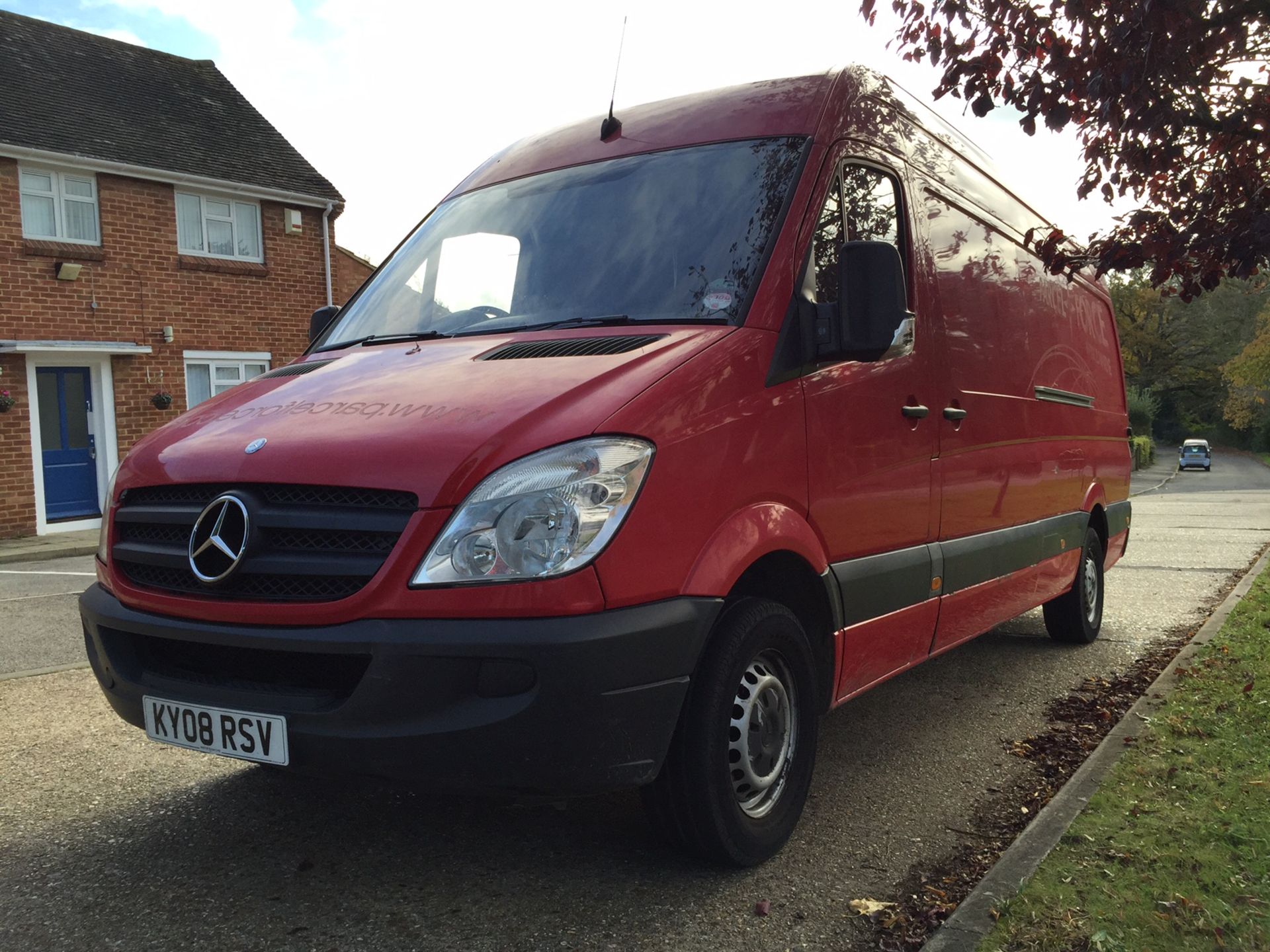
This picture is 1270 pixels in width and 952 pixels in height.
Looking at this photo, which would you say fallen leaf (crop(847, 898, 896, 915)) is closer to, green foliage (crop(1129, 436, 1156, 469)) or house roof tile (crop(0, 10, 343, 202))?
house roof tile (crop(0, 10, 343, 202))

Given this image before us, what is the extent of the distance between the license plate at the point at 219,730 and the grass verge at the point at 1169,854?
185 cm

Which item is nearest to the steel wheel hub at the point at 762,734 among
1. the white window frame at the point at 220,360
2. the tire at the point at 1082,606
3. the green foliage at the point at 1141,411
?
the tire at the point at 1082,606

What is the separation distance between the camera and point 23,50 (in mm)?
18594

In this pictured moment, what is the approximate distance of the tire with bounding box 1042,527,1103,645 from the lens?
22.2 feet

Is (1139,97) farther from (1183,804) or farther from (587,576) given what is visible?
(587,576)

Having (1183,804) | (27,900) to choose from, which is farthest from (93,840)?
(1183,804)

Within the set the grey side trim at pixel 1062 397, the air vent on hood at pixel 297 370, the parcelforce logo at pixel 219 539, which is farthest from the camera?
the grey side trim at pixel 1062 397

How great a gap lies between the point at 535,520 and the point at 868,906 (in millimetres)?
1465

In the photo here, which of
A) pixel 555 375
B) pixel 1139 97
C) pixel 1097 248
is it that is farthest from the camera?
pixel 1097 248

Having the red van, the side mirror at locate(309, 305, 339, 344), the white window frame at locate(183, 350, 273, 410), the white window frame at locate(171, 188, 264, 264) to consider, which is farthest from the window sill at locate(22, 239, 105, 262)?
the red van

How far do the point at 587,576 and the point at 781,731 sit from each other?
1.06 meters

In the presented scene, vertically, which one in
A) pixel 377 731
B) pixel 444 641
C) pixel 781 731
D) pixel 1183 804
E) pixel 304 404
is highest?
pixel 304 404

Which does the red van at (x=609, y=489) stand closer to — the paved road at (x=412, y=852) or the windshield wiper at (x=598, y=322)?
the windshield wiper at (x=598, y=322)

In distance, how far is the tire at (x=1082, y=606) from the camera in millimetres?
6754
